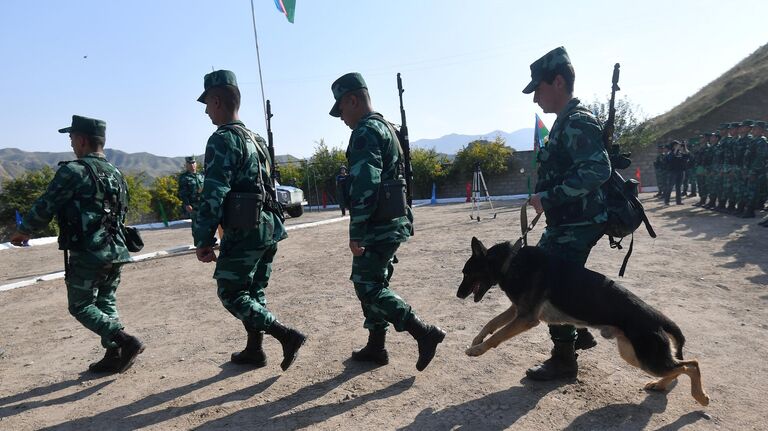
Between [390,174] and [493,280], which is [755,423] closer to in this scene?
[493,280]

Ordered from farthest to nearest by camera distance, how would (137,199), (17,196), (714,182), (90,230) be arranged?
(137,199) → (17,196) → (714,182) → (90,230)

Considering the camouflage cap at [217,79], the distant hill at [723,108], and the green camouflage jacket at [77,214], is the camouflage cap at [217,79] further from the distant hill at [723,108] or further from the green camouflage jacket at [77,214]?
the distant hill at [723,108]

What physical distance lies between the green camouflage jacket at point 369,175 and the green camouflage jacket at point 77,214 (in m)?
2.01

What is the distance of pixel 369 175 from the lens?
3.23 meters

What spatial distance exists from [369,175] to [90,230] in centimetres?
225

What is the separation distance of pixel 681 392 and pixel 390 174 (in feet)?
7.87

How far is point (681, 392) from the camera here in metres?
2.99

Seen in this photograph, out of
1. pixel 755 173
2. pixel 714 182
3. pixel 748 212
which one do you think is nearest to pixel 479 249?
pixel 748 212

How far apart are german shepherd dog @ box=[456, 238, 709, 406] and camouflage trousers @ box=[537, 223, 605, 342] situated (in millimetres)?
158

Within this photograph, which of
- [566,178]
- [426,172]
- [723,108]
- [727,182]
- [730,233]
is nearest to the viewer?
[566,178]

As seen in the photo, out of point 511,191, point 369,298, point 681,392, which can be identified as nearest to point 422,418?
point 369,298

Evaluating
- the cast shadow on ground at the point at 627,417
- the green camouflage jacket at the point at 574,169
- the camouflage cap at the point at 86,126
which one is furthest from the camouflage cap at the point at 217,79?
the cast shadow on ground at the point at 627,417

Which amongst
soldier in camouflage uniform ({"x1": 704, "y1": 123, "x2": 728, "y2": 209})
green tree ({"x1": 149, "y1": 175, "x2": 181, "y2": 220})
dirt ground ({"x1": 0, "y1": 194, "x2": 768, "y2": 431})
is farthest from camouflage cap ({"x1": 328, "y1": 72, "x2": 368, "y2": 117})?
green tree ({"x1": 149, "y1": 175, "x2": 181, "y2": 220})

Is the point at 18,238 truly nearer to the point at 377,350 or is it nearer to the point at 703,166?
the point at 377,350
